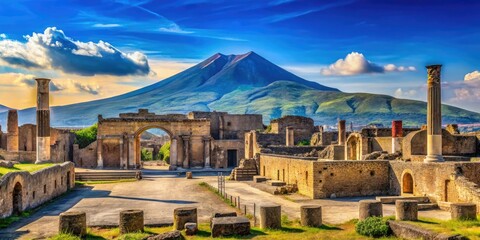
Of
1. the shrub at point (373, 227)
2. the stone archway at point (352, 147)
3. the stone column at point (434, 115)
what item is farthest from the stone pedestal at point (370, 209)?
the stone archway at point (352, 147)

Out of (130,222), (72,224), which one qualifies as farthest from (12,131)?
(130,222)

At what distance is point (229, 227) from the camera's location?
16.1 metres

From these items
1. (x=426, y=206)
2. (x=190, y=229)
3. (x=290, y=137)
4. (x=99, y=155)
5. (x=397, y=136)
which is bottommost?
(x=426, y=206)

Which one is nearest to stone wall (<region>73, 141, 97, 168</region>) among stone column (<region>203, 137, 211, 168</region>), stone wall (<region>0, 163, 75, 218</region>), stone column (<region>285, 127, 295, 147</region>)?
stone column (<region>203, 137, 211, 168</region>)

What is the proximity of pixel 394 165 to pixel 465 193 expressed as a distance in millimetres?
5752

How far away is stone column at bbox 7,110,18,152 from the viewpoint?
4762cm

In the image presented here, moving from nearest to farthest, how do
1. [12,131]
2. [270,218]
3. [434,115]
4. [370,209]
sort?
1. [270,218]
2. [370,209]
3. [434,115]
4. [12,131]

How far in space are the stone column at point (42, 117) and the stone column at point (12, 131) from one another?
38.6 ft

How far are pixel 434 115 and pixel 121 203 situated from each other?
1554 centimetres

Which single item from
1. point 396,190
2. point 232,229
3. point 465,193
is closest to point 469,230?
point 465,193

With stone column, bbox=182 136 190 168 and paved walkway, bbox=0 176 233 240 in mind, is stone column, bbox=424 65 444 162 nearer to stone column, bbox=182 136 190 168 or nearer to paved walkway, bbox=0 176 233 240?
paved walkway, bbox=0 176 233 240

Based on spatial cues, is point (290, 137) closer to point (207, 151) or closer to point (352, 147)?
point (207, 151)

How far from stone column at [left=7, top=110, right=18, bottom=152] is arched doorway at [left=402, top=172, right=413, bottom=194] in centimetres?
3605

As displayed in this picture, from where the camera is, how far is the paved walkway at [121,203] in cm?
1897
